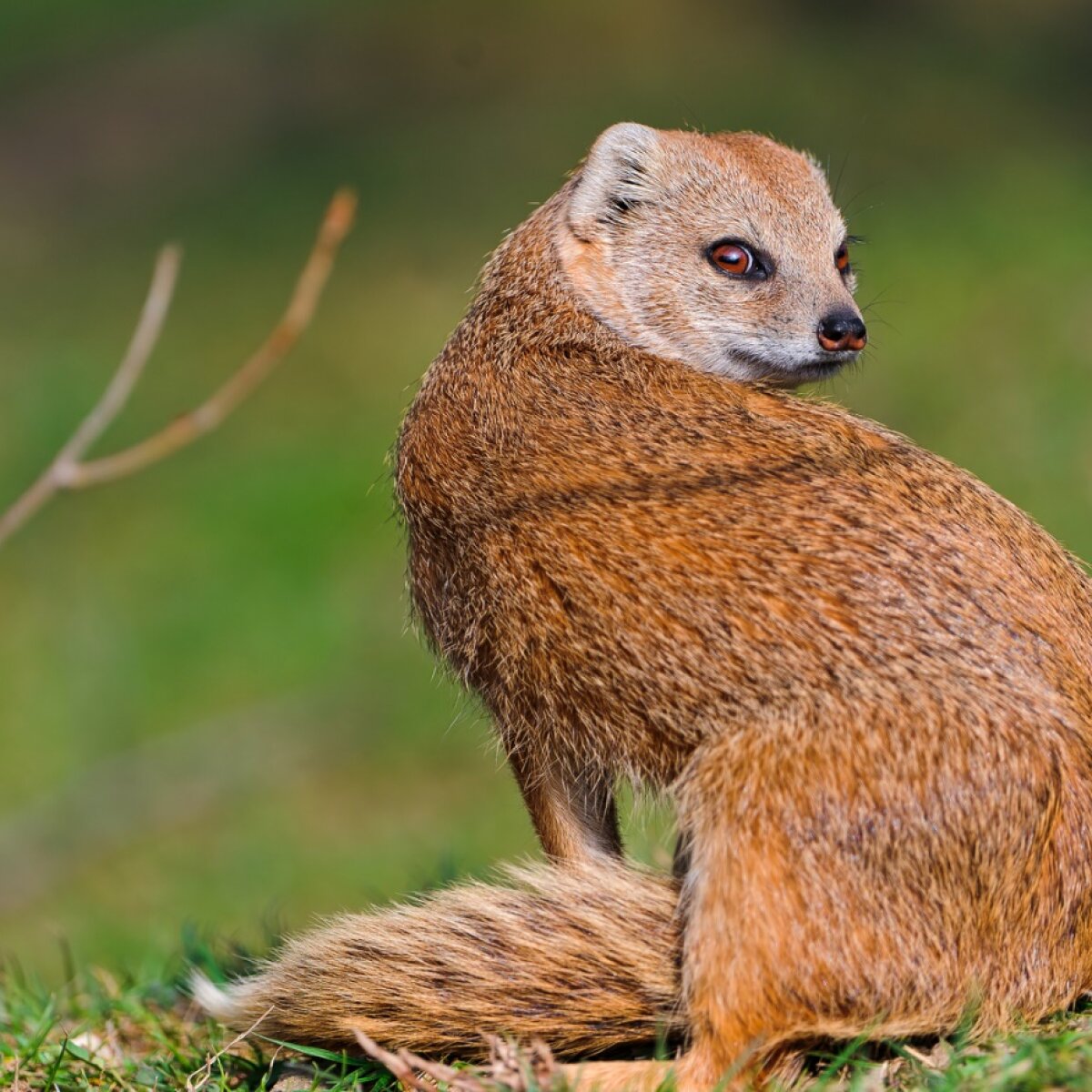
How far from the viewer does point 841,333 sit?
15.8 ft

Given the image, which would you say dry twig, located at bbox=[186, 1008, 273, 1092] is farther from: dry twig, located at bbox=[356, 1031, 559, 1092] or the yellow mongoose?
dry twig, located at bbox=[356, 1031, 559, 1092]

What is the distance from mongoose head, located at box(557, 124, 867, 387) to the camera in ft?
16.2

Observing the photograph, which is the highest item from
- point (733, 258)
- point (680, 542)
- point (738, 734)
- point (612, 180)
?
point (612, 180)

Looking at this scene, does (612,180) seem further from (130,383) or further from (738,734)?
(738,734)

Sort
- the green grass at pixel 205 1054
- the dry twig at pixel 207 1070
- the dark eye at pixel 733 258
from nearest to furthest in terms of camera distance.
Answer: the green grass at pixel 205 1054 → the dry twig at pixel 207 1070 → the dark eye at pixel 733 258

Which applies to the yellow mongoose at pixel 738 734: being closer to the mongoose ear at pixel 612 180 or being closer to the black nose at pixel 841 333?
the black nose at pixel 841 333

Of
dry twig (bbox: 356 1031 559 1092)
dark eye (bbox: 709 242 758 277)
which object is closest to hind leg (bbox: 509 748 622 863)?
dry twig (bbox: 356 1031 559 1092)

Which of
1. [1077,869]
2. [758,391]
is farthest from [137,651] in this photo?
[1077,869]

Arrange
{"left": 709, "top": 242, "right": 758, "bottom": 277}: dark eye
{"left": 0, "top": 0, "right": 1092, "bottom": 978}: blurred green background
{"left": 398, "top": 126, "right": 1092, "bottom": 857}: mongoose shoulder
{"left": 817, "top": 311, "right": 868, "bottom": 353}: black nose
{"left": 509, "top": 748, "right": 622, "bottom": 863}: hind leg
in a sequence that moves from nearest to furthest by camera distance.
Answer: {"left": 398, "top": 126, "right": 1092, "bottom": 857}: mongoose shoulder, {"left": 509, "top": 748, "right": 622, "bottom": 863}: hind leg, {"left": 817, "top": 311, "right": 868, "bottom": 353}: black nose, {"left": 709, "top": 242, "right": 758, "bottom": 277}: dark eye, {"left": 0, "top": 0, "right": 1092, "bottom": 978}: blurred green background

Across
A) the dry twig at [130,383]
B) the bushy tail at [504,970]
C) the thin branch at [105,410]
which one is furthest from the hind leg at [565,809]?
the thin branch at [105,410]

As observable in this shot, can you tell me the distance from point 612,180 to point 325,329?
38.3ft

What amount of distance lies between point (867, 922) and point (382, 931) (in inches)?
43.7

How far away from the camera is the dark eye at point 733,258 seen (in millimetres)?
5113

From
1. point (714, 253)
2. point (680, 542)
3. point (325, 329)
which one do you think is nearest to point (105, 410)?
point (680, 542)
